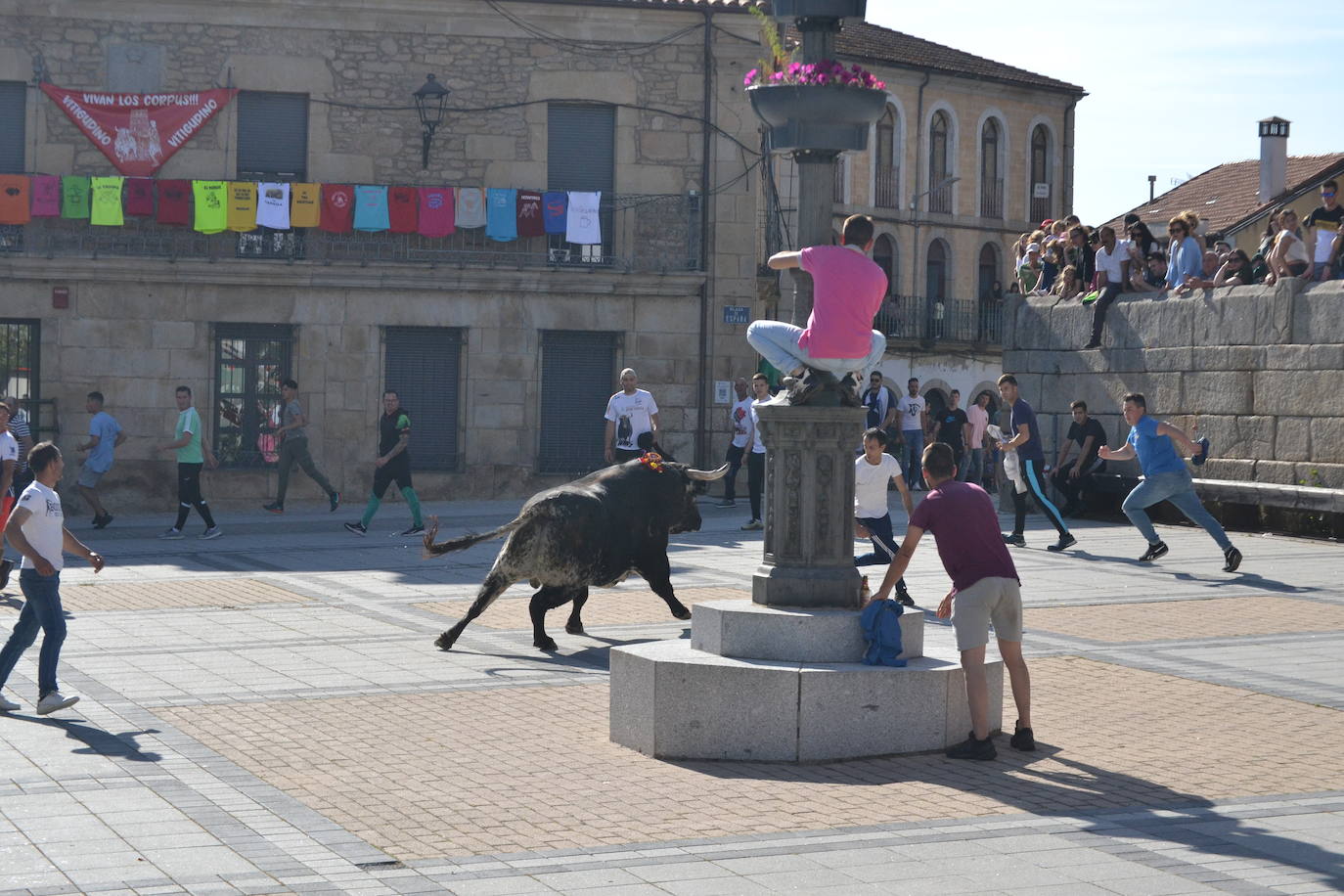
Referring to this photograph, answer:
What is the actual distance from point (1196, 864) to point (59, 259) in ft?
69.1

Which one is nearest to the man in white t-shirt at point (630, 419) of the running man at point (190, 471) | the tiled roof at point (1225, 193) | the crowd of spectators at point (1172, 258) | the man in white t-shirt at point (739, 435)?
the man in white t-shirt at point (739, 435)

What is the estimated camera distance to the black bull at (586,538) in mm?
11633

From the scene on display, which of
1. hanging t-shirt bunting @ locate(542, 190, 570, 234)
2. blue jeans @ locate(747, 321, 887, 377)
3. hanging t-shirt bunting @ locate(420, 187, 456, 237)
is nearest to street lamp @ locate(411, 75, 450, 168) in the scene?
hanging t-shirt bunting @ locate(420, 187, 456, 237)

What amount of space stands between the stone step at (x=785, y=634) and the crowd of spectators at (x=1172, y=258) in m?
12.9

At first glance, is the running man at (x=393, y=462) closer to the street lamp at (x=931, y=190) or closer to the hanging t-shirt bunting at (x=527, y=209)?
the hanging t-shirt bunting at (x=527, y=209)

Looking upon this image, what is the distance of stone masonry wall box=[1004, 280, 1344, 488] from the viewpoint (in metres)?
19.6

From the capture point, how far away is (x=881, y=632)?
338 inches

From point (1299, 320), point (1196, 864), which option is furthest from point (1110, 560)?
point (1196, 864)

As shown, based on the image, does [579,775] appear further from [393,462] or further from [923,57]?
[923,57]

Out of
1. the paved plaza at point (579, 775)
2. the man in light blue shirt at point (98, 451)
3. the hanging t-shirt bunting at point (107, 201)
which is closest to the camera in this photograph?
the paved plaza at point (579, 775)

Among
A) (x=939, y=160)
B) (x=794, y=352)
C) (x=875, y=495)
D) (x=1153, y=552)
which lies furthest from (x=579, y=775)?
(x=939, y=160)

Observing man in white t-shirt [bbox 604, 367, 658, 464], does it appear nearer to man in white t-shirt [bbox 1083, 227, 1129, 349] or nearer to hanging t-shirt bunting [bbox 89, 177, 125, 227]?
man in white t-shirt [bbox 1083, 227, 1129, 349]

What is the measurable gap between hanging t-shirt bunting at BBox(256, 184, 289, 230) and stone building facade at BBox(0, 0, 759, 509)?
42 cm

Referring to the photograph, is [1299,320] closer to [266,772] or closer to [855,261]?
[855,261]
